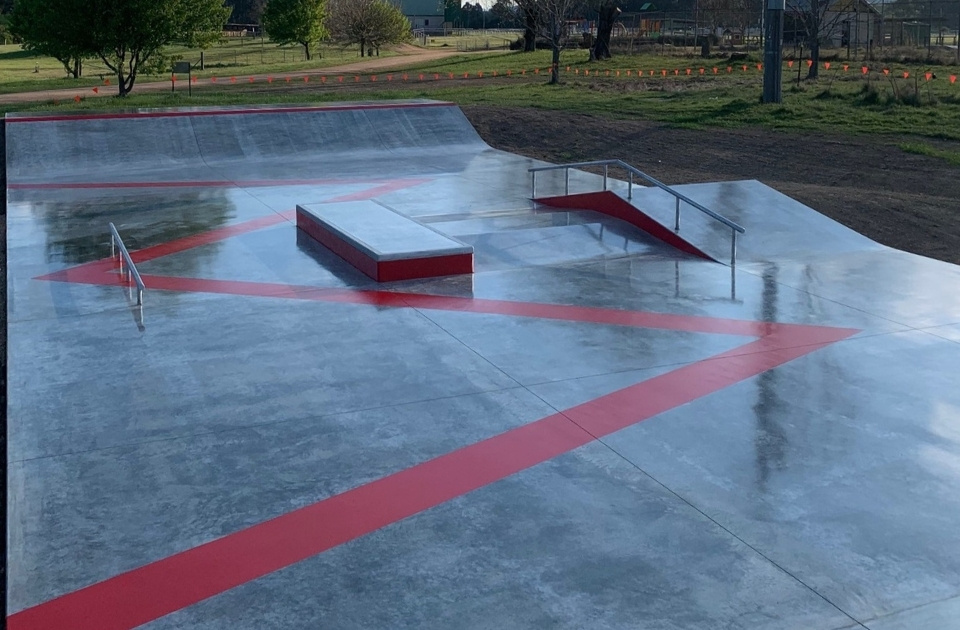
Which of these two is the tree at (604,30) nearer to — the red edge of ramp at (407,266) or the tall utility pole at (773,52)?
the tall utility pole at (773,52)

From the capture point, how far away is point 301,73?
1852 inches

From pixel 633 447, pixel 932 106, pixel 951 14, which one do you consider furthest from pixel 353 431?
pixel 951 14

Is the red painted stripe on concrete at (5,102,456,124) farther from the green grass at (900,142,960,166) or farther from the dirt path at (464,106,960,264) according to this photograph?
the green grass at (900,142,960,166)

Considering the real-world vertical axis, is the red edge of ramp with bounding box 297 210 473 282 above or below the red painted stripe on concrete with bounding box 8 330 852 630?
above

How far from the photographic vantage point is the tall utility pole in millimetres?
28250

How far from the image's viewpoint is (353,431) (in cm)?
758

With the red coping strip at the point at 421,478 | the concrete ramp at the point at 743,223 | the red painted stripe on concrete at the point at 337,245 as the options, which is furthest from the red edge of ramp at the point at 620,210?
the red painted stripe on concrete at the point at 337,245

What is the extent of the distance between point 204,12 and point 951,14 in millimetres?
57534

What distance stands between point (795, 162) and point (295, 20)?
40289 mm

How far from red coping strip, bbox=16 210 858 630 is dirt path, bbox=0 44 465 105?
2637 cm

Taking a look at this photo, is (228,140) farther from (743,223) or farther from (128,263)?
(743,223)

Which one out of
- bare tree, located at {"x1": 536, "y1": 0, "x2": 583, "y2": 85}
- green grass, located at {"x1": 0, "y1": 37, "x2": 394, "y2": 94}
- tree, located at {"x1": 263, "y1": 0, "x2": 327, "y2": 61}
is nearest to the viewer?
bare tree, located at {"x1": 536, "y1": 0, "x2": 583, "y2": 85}

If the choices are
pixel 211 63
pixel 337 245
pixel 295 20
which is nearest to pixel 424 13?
pixel 211 63

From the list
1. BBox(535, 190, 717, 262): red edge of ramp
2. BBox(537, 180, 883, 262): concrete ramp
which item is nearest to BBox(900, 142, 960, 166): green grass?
BBox(537, 180, 883, 262): concrete ramp
